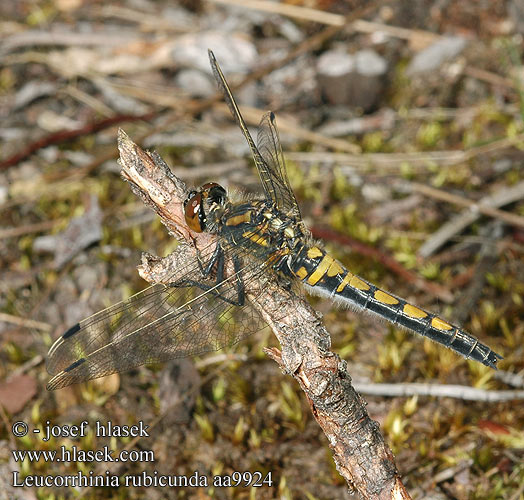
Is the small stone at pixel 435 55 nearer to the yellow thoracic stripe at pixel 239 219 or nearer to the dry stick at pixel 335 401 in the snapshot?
the yellow thoracic stripe at pixel 239 219

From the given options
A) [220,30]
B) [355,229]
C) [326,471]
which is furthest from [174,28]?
[326,471]

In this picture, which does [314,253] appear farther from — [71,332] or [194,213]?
[71,332]

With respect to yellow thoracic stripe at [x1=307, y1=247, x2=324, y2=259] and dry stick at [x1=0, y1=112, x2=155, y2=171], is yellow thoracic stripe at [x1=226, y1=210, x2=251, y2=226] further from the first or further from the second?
dry stick at [x1=0, y1=112, x2=155, y2=171]

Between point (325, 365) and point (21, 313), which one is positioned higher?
point (21, 313)

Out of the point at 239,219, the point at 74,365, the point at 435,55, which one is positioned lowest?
the point at 74,365

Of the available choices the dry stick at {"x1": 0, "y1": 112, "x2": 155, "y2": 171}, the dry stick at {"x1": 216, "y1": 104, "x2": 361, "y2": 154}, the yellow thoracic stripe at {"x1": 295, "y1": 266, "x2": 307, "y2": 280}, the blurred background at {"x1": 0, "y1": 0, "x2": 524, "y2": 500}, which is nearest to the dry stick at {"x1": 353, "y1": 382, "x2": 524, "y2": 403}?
the blurred background at {"x1": 0, "y1": 0, "x2": 524, "y2": 500}

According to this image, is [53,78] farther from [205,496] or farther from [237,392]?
[205,496]

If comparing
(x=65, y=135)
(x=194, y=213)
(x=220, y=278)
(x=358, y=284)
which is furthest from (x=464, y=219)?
(x=65, y=135)
